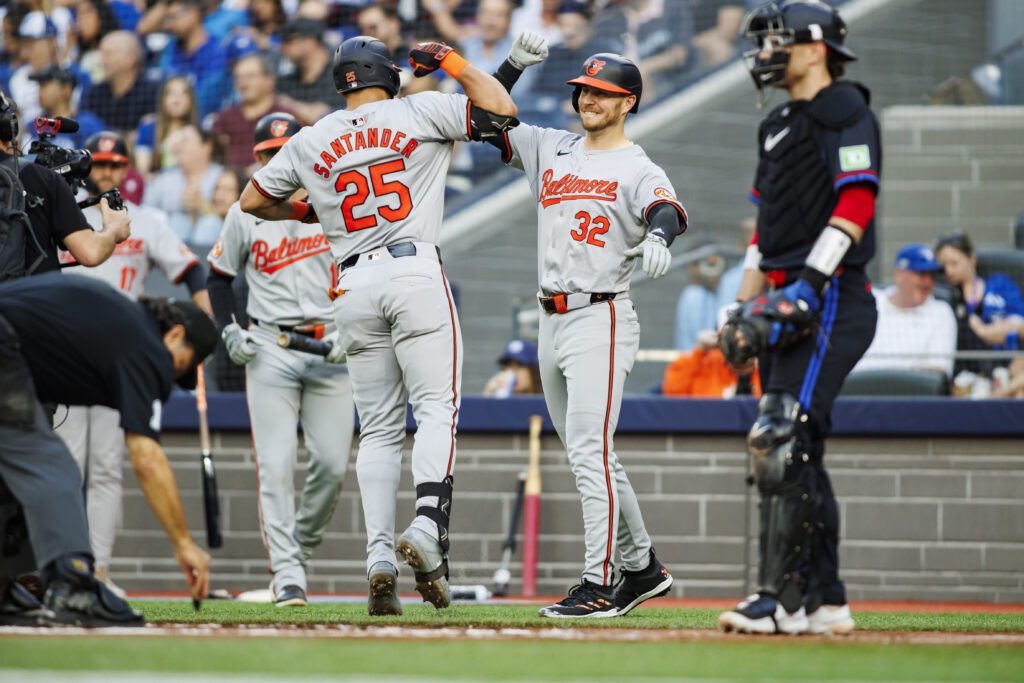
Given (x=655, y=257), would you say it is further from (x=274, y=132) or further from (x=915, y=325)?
(x=915, y=325)

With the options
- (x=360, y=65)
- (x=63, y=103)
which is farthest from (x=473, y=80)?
(x=63, y=103)

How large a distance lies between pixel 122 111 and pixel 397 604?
296 inches

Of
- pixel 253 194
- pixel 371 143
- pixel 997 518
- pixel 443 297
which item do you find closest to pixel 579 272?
pixel 443 297

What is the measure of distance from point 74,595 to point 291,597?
2.26 metres

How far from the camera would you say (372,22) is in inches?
460

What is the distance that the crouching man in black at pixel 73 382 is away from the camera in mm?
4355

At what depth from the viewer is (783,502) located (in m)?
4.44

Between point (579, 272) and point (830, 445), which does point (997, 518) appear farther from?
point (579, 272)

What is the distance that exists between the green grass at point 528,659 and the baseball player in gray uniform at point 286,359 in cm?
282

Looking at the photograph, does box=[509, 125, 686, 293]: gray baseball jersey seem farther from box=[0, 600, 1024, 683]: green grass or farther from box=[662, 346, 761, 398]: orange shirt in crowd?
box=[662, 346, 761, 398]: orange shirt in crowd

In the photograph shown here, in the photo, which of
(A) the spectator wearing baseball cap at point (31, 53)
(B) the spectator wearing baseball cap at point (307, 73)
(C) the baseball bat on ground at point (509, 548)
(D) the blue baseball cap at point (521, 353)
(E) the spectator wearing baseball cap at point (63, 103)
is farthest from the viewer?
(A) the spectator wearing baseball cap at point (31, 53)

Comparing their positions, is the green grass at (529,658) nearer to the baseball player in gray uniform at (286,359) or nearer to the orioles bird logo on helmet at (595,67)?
the orioles bird logo on helmet at (595,67)

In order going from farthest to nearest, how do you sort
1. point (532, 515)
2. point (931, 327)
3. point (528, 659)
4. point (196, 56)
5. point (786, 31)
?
point (196, 56)
point (931, 327)
point (532, 515)
point (786, 31)
point (528, 659)

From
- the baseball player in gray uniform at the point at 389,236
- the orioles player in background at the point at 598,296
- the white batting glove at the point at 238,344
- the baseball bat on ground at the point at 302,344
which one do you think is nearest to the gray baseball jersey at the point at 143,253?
the white batting glove at the point at 238,344
